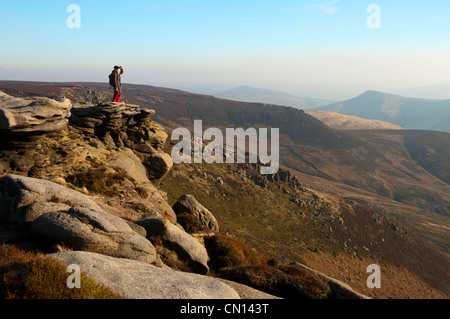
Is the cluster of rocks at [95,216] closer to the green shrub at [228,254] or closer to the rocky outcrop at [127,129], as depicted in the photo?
the rocky outcrop at [127,129]

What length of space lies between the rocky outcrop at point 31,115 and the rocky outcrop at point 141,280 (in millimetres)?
15598

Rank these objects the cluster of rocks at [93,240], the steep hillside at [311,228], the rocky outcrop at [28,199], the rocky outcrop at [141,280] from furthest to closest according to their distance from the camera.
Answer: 1. the steep hillside at [311,228]
2. the rocky outcrop at [28,199]
3. the cluster of rocks at [93,240]
4. the rocky outcrop at [141,280]

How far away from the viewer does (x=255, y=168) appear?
503ft

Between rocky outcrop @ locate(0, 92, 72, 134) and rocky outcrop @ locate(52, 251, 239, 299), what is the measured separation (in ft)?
51.2

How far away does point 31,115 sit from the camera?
21469 mm

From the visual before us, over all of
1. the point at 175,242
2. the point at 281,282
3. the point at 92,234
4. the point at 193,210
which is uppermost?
the point at 92,234

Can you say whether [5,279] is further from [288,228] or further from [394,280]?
[394,280]

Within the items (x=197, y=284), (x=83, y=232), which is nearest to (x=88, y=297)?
(x=197, y=284)

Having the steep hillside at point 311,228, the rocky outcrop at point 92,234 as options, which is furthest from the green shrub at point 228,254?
the steep hillside at point 311,228

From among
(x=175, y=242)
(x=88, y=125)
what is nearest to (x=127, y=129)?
(x=88, y=125)

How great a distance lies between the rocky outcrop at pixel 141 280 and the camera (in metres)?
9.52

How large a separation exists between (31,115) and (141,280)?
754 inches

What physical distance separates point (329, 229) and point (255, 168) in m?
53.1

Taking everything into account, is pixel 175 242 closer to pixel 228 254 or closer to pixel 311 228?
pixel 228 254
